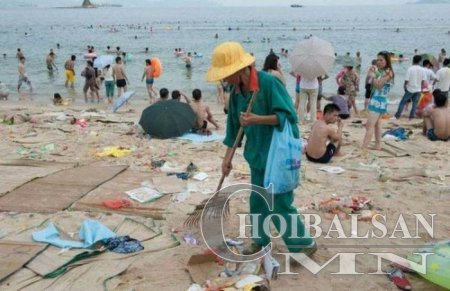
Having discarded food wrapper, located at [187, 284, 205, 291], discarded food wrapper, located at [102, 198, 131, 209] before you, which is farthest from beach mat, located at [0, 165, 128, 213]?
discarded food wrapper, located at [187, 284, 205, 291]

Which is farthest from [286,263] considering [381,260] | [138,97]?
[138,97]

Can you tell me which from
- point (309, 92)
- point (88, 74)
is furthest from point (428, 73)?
point (88, 74)

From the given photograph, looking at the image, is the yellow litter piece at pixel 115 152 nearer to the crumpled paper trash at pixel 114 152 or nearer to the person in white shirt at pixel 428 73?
the crumpled paper trash at pixel 114 152

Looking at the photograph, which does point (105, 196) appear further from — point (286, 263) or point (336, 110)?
point (336, 110)

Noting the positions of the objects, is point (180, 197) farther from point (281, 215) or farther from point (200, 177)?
point (281, 215)

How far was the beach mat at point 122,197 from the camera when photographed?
467cm

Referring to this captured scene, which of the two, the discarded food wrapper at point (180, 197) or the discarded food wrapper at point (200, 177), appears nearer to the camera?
the discarded food wrapper at point (180, 197)

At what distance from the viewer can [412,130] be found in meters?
9.08

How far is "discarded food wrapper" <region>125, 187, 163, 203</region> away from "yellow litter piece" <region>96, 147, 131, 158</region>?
1.93 meters

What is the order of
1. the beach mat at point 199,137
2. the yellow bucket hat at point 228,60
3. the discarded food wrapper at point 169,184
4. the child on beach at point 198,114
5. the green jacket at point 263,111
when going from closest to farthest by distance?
the yellow bucket hat at point 228,60 < the green jacket at point 263,111 < the discarded food wrapper at point 169,184 < the beach mat at point 199,137 < the child on beach at point 198,114

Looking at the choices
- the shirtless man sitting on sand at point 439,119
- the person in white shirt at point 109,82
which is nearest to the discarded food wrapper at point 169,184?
the shirtless man sitting on sand at point 439,119

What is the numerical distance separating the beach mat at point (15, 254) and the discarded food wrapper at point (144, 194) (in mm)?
1329

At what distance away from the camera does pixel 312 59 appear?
29.3 ft

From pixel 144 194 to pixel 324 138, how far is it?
2.76m
